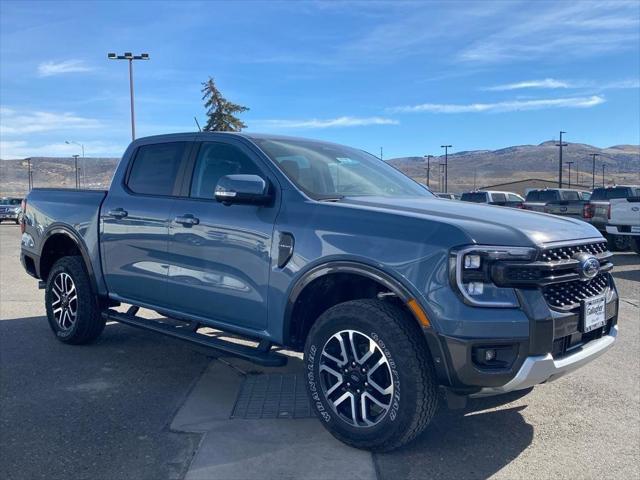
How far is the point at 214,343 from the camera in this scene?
4.40 metres

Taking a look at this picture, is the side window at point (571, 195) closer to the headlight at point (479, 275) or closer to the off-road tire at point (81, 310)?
the off-road tire at point (81, 310)

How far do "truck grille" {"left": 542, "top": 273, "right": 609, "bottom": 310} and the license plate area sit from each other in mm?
35

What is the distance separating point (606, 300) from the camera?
3801 millimetres

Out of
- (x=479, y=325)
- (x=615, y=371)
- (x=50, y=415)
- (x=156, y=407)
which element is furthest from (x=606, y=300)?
(x=50, y=415)

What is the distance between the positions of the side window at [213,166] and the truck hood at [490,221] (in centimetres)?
91

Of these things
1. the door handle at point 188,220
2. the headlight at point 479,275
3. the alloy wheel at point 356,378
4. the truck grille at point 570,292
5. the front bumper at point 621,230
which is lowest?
the alloy wheel at point 356,378

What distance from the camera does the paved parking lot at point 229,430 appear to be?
3.40 m

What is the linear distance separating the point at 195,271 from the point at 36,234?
2789mm

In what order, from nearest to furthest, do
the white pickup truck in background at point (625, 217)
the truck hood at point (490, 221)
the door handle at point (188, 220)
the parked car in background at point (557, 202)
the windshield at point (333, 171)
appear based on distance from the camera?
the truck hood at point (490, 221) < the windshield at point (333, 171) < the door handle at point (188, 220) < the white pickup truck in background at point (625, 217) < the parked car in background at point (557, 202)

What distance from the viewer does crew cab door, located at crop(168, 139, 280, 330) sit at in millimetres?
4062

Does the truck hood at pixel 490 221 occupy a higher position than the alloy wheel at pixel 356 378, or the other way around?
the truck hood at pixel 490 221

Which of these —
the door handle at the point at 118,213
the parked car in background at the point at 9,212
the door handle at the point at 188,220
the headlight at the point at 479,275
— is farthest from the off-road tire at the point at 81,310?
the parked car in background at the point at 9,212

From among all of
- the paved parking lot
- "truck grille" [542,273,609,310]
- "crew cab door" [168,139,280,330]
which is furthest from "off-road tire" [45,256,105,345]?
"truck grille" [542,273,609,310]

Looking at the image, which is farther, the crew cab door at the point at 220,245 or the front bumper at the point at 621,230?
the front bumper at the point at 621,230
